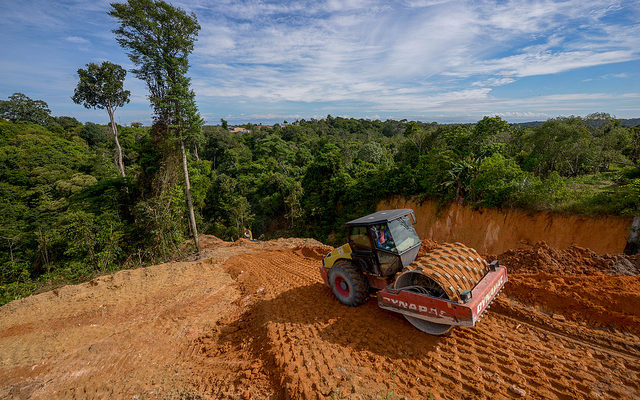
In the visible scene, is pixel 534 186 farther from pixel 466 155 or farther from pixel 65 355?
pixel 65 355

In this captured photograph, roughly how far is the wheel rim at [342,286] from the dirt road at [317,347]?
0.95 feet

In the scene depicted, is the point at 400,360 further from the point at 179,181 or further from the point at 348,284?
the point at 179,181

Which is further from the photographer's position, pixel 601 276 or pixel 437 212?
pixel 437 212

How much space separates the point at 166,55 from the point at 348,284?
1259 centimetres

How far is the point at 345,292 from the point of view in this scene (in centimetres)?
536

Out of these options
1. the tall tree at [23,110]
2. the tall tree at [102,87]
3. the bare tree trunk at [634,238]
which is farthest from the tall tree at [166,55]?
the tall tree at [23,110]

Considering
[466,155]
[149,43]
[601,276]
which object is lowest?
[601,276]

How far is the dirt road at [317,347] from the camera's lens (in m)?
3.25

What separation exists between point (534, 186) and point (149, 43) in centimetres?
1691

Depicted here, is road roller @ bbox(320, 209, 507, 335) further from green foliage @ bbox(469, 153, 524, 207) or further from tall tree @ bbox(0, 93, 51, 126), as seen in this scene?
tall tree @ bbox(0, 93, 51, 126)

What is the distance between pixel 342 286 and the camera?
5418 millimetres

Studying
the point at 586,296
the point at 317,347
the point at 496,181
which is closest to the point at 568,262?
the point at 586,296

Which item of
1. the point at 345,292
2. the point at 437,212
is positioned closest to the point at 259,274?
the point at 345,292

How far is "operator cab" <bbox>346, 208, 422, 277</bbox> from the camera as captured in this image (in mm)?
4668
